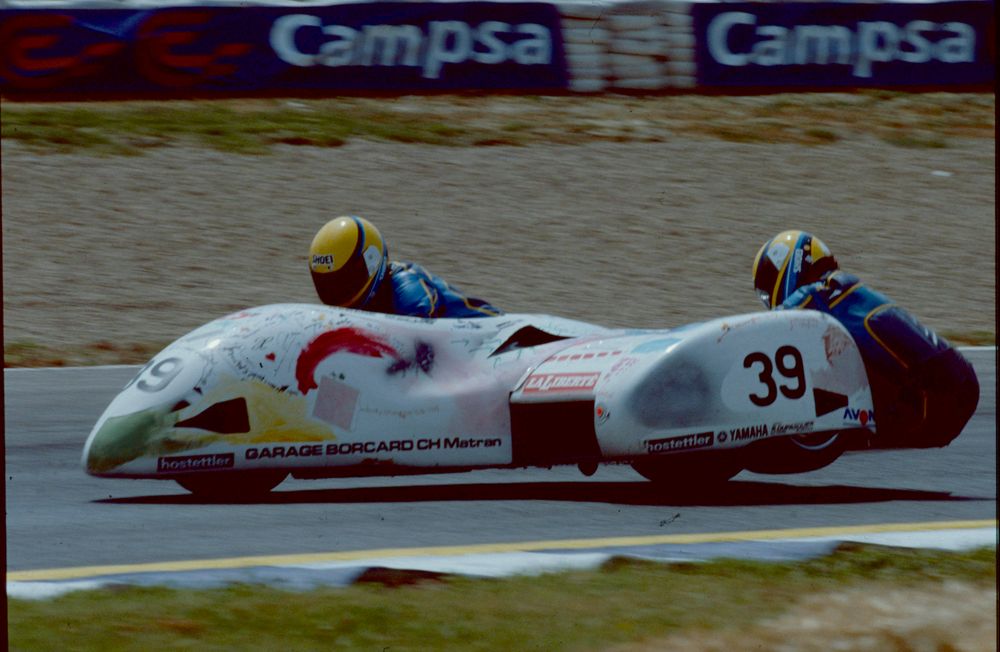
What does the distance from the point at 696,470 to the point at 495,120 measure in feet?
44.6

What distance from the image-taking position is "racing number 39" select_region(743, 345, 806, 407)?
732 centimetres

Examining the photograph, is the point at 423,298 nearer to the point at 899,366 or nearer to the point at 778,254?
the point at 778,254

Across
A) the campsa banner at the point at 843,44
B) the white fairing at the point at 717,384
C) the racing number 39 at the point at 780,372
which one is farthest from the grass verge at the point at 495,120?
the racing number 39 at the point at 780,372

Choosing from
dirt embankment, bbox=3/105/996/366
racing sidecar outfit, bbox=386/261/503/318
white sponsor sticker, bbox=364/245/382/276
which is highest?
white sponsor sticker, bbox=364/245/382/276

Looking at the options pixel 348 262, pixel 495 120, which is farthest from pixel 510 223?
pixel 348 262

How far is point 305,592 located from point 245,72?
1520 centimetres

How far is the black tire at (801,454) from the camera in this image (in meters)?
7.68

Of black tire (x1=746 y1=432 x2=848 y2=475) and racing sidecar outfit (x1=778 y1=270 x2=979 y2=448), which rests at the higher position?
racing sidecar outfit (x1=778 y1=270 x2=979 y2=448)

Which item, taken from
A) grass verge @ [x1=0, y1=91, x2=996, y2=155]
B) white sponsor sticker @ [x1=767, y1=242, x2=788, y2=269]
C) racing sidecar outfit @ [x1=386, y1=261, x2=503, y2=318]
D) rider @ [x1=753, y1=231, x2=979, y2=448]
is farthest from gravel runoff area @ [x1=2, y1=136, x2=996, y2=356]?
rider @ [x1=753, y1=231, x2=979, y2=448]

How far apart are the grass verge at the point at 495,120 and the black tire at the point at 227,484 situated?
475 inches

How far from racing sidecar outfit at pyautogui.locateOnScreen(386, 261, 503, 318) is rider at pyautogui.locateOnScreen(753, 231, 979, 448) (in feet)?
4.43

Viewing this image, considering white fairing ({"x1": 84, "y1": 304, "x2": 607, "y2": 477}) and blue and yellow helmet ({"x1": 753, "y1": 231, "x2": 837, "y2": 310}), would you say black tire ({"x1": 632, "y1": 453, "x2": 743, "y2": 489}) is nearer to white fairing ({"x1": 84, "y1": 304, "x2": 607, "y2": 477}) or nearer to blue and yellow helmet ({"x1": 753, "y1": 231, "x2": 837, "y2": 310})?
white fairing ({"x1": 84, "y1": 304, "x2": 607, "y2": 477})

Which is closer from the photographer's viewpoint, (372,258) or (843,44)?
(372,258)

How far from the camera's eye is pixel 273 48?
19.8 meters
